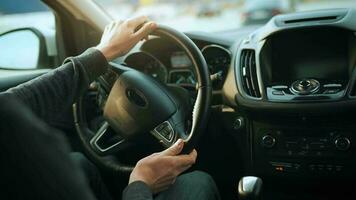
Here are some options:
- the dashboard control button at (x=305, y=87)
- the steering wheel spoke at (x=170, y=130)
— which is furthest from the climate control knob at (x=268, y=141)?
the steering wheel spoke at (x=170, y=130)

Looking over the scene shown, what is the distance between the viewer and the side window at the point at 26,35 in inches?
93.7

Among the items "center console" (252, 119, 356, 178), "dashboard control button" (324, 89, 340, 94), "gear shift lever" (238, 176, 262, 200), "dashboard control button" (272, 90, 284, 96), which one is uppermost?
"dashboard control button" (324, 89, 340, 94)

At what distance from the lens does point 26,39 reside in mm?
2496

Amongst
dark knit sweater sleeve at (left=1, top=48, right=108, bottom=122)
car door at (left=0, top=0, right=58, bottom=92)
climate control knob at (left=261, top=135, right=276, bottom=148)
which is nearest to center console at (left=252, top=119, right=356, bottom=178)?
climate control knob at (left=261, top=135, right=276, bottom=148)

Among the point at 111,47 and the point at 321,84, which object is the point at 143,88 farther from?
the point at 321,84

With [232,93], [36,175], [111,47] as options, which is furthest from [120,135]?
[36,175]

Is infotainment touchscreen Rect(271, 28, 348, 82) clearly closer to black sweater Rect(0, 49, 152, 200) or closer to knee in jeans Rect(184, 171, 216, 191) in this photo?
knee in jeans Rect(184, 171, 216, 191)

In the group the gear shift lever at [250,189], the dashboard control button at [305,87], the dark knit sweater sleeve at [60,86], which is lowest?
the gear shift lever at [250,189]

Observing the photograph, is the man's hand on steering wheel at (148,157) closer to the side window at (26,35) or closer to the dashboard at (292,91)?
the dashboard at (292,91)

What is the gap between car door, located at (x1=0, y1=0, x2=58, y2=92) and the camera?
7.75ft

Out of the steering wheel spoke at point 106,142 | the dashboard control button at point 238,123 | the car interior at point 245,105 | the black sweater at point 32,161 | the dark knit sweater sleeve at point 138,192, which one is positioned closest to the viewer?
the black sweater at point 32,161

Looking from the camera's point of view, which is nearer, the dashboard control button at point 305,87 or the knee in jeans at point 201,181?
the knee in jeans at point 201,181

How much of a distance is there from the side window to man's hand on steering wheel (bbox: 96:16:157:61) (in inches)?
34.1

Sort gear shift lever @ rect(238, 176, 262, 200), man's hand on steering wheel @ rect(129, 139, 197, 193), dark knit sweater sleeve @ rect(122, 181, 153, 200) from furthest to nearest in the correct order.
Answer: gear shift lever @ rect(238, 176, 262, 200), man's hand on steering wheel @ rect(129, 139, 197, 193), dark knit sweater sleeve @ rect(122, 181, 153, 200)
